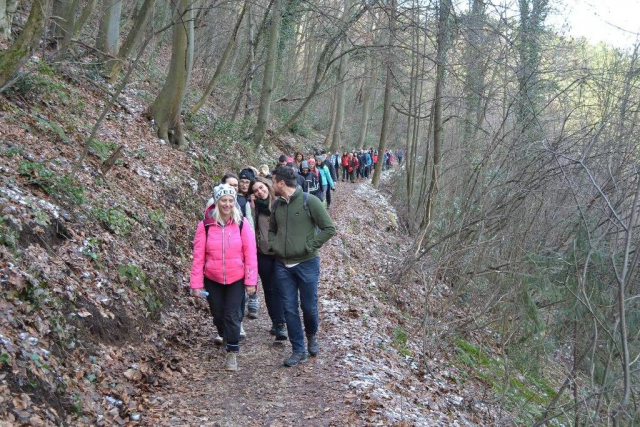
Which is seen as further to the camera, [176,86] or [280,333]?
[176,86]

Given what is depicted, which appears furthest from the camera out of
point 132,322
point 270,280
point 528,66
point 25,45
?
point 528,66

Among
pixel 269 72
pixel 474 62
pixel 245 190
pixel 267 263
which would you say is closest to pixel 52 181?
pixel 245 190

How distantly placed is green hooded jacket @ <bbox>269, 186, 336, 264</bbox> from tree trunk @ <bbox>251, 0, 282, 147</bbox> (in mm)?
12509

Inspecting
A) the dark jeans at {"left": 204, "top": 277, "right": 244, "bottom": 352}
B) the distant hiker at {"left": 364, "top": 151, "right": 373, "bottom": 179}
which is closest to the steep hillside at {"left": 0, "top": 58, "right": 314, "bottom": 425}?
the dark jeans at {"left": 204, "top": 277, "right": 244, "bottom": 352}

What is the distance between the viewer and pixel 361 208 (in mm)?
20625

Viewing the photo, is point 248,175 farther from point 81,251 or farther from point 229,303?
point 81,251

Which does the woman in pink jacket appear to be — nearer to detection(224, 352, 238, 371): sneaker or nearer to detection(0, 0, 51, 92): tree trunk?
detection(224, 352, 238, 371): sneaker

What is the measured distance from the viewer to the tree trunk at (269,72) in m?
17.3

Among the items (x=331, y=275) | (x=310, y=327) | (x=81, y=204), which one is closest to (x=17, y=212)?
(x=81, y=204)

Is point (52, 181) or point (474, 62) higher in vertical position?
point (474, 62)

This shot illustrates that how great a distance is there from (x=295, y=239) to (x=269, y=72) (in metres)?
13.0

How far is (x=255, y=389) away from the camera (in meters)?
5.75

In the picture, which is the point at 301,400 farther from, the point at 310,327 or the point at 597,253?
the point at 597,253

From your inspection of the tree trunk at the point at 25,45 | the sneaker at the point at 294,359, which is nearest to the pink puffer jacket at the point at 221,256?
the sneaker at the point at 294,359
